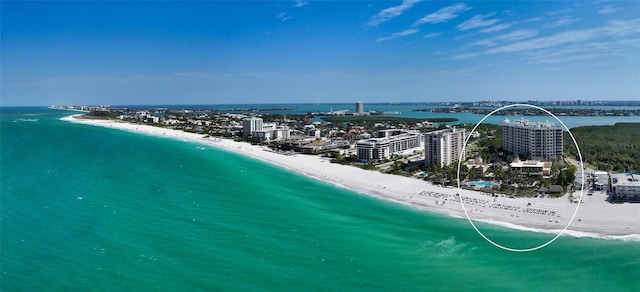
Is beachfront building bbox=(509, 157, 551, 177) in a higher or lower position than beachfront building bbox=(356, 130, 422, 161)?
lower

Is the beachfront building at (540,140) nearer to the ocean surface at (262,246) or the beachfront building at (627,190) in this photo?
the beachfront building at (627,190)

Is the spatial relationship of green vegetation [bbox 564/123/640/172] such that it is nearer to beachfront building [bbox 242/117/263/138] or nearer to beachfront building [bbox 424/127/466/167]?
beachfront building [bbox 424/127/466/167]

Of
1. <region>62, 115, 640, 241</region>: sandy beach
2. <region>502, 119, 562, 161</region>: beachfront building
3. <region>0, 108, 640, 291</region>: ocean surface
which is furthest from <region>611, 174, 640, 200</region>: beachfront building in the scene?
<region>502, 119, 562, 161</region>: beachfront building

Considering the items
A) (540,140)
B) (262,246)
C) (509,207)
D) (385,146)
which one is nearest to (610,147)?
(540,140)

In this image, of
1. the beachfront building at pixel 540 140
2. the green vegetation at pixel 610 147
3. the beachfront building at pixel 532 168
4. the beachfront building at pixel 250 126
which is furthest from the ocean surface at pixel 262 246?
the beachfront building at pixel 250 126

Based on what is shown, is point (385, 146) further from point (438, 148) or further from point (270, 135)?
point (270, 135)

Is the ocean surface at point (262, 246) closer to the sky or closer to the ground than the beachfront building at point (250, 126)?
closer to the ground

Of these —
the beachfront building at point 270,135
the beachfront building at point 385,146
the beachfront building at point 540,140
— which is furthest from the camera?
the beachfront building at point 270,135
